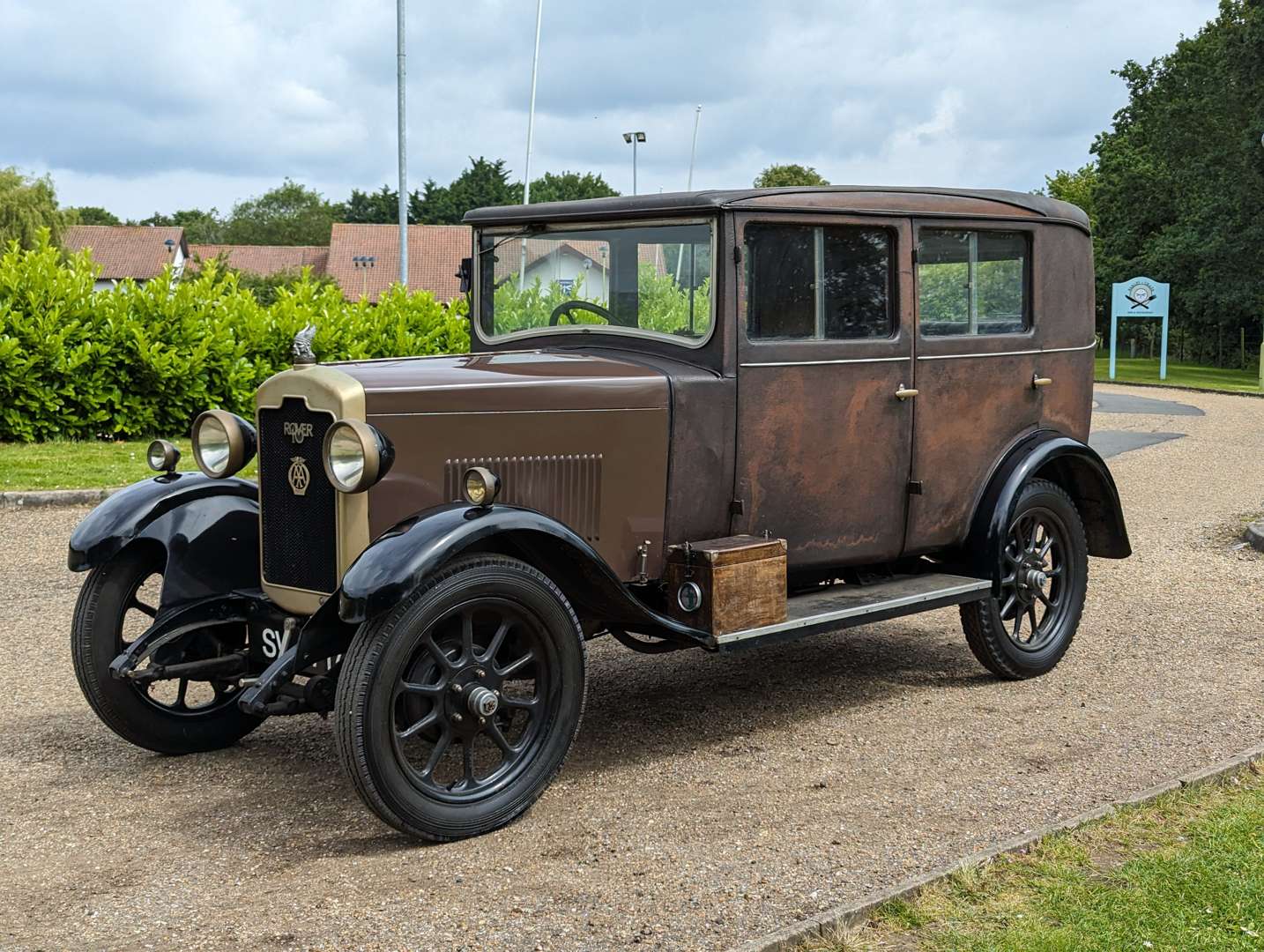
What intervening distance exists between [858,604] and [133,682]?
2.82 m

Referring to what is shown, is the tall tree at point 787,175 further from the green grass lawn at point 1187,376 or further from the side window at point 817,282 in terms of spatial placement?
the side window at point 817,282

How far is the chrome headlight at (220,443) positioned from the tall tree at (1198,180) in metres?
34.5

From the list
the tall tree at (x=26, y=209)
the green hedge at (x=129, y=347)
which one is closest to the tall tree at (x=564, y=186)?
the tall tree at (x=26, y=209)

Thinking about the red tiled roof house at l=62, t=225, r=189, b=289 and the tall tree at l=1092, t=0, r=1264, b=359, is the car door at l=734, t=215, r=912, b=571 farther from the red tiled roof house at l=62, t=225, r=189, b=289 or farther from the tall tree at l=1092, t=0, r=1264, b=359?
the red tiled roof house at l=62, t=225, r=189, b=289

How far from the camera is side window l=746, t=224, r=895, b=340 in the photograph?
535 centimetres

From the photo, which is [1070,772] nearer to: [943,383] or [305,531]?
[943,383]

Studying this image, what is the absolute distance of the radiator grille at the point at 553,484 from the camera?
4.71 meters

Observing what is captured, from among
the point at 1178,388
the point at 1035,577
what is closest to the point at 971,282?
the point at 1035,577

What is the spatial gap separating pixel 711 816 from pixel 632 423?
1425 millimetres

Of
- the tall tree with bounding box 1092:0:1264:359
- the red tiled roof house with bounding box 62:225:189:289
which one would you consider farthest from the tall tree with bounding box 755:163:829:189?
the red tiled roof house with bounding box 62:225:189:289

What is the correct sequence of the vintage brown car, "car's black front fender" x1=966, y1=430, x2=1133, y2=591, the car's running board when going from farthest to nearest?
"car's black front fender" x1=966, y1=430, x2=1133, y2=591 → the car's running board → the vintage brown car

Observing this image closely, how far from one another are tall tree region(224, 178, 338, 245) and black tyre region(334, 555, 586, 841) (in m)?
99.1

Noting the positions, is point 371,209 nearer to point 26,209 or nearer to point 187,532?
point 26,209

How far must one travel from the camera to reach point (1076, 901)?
385 centimetres
